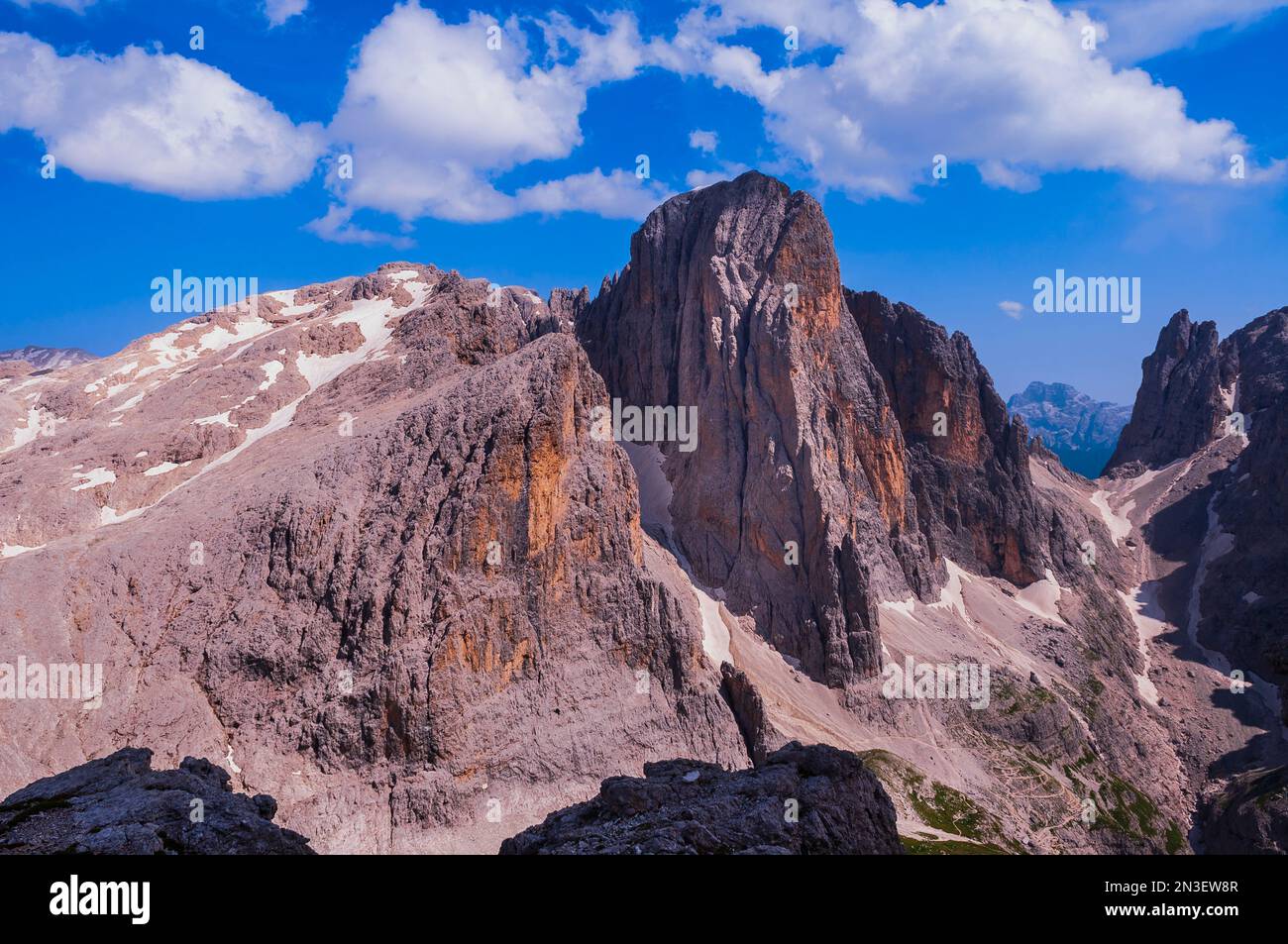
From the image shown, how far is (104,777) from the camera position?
75.3 feet

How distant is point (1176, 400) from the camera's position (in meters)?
171

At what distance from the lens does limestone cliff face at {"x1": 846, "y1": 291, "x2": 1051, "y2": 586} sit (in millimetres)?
117250

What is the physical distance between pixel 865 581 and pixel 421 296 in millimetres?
52829

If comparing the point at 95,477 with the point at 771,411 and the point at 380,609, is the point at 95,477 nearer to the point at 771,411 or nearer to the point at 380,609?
the point at 380,609

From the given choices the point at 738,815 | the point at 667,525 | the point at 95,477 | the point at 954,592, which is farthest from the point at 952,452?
the point at 738,815

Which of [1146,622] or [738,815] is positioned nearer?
[738,815]

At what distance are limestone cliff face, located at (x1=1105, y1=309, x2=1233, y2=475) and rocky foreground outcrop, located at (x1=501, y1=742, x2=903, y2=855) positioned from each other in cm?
17560

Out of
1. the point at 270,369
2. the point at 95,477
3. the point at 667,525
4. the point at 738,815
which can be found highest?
the point at 270,369

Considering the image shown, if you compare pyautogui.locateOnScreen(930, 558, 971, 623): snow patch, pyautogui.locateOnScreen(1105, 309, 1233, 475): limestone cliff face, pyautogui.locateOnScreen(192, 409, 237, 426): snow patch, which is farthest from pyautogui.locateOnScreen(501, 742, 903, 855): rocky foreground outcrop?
pyautogui.locateOnScreen(1105, 309, 1233, 475): limestone cliff face

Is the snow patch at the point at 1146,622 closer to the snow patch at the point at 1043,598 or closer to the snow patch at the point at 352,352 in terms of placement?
the snow patch at the point at 1043,598

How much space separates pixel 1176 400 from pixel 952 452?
84.0 metres

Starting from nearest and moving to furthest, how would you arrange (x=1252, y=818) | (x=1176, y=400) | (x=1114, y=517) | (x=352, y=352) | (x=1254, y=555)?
1. (x=1252, y=818)
2. (x=352, y=352)
3. (x=1254, y=555)
4. (x=1114, y=517)
5. (x=1176, y=400)

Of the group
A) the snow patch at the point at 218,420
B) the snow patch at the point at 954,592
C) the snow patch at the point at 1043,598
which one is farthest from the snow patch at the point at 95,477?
the snow patch at the point at 1043,598

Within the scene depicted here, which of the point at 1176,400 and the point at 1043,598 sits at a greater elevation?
the point at 1176,400
